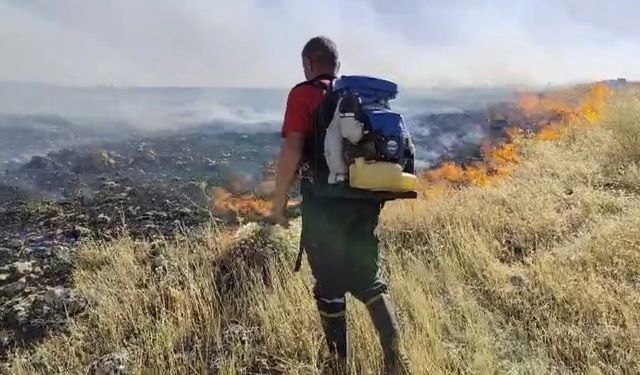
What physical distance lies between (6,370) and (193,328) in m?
1.16

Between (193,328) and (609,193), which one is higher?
(609,193)

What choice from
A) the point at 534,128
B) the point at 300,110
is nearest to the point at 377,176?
the point at 300,110

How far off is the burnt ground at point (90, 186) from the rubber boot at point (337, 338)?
2.23 m

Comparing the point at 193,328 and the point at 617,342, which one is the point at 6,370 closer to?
the point at 193,328

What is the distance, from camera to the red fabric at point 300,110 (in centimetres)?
272

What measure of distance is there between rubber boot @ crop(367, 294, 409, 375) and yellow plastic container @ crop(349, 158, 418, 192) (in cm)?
62

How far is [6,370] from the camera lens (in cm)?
348

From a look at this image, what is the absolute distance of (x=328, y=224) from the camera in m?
2.79

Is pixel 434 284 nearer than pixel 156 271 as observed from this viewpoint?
Yes

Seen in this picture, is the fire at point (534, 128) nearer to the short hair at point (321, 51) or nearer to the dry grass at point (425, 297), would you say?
the dry grass at point (425, 297)

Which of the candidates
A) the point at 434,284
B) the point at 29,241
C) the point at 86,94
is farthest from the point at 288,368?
the point at 86,94

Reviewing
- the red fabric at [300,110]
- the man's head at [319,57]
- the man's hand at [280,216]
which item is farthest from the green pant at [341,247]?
the man's head at [319,57]

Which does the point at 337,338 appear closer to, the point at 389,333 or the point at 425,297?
the point at 389,333

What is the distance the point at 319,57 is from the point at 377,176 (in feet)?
2.38
